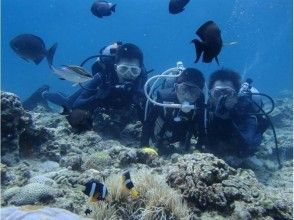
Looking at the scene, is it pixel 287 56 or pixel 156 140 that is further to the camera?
pixel 287 56

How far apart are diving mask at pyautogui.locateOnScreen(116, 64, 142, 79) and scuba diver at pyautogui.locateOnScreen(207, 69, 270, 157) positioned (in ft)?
5.75

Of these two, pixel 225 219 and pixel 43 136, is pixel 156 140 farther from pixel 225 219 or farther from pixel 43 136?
pixel 225 219

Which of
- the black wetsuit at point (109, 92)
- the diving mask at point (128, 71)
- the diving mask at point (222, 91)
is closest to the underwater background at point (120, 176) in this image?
the black wetsuit at point (109, 92)

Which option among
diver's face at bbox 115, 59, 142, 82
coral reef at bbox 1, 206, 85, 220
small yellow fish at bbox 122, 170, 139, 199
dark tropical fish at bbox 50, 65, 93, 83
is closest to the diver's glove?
diver's face at bbox 115, 59, 142, 82

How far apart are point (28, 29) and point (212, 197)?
5176 inches

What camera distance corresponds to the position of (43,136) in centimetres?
670

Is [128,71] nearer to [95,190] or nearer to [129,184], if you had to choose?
[129,184]

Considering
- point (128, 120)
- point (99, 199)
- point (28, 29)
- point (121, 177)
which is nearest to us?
point (99, 199)

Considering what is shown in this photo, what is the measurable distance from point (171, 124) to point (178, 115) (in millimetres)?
348

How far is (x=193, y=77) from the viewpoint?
7844mm

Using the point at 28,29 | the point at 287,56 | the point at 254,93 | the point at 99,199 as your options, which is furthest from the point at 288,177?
the point at 287,56

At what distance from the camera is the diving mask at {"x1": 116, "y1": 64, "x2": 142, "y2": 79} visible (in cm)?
881

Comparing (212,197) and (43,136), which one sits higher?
(43,136)

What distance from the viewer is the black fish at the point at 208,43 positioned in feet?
12.5
